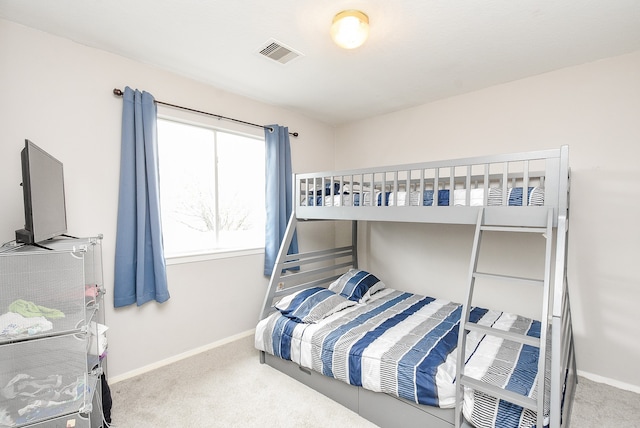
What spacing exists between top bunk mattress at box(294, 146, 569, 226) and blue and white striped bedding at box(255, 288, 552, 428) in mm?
840

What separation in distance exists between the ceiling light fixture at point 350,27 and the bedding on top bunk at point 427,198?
1.10 metres

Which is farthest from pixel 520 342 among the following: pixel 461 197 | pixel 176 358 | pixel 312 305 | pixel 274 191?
pixel 176 358

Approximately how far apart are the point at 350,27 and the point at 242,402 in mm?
2541

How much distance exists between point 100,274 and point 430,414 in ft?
7.89

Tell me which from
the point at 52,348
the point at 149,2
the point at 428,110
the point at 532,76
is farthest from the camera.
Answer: the point at 428,110

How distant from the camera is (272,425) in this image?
1854 mm

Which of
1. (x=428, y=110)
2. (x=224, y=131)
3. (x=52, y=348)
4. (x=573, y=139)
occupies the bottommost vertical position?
(x=52, y=348)

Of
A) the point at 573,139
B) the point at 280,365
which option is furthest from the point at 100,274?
the point at 573,139

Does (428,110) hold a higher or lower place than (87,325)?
higher

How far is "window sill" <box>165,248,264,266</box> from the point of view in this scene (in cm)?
261

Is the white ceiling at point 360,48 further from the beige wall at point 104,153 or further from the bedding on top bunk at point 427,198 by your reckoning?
the bedding on top bunk at point 427,198

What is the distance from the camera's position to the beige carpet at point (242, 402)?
1.88 meters

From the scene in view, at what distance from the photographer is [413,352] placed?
189cm

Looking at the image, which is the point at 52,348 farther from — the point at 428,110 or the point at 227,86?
the point at 428,110
